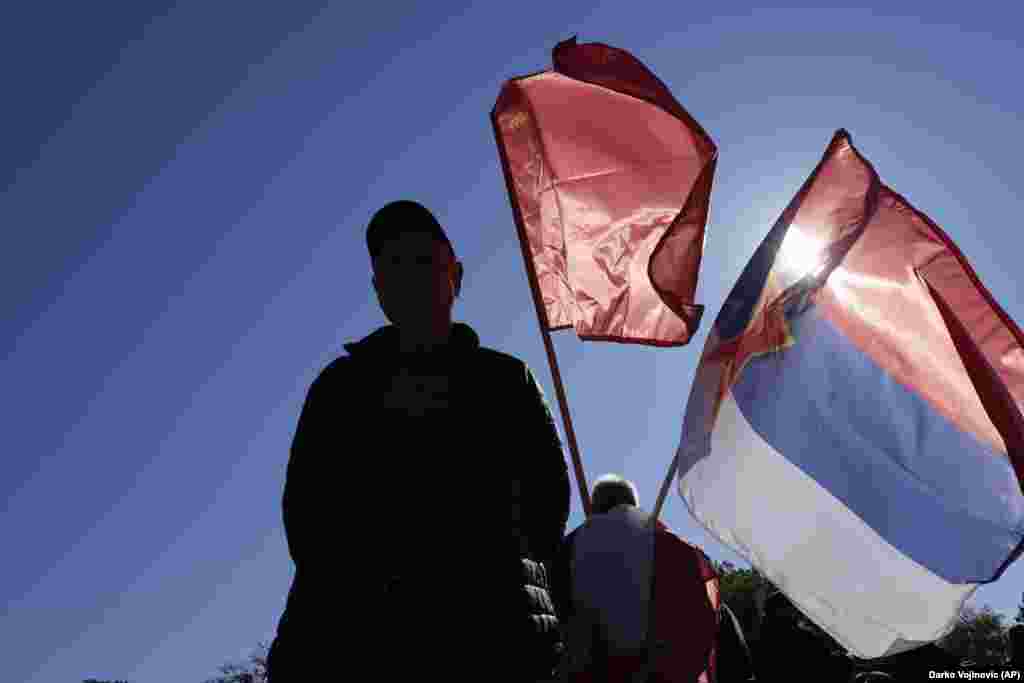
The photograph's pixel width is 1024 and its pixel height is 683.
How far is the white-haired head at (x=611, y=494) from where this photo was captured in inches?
192

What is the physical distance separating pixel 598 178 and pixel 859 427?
197 centimetres

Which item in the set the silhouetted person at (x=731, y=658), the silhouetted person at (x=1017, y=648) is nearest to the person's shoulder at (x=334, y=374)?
the silhouetted person at (x=731, y=658)

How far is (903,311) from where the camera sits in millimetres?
4227

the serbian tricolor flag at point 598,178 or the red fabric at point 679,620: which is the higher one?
the serbian tricolor flag at point 598,178

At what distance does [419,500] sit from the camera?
235 centimetres

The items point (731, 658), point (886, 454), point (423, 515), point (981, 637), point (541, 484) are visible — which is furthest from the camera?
point (981, 637)

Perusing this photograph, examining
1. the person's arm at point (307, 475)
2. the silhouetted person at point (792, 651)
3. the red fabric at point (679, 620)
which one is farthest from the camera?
the silhouetted person at point (792, 651)

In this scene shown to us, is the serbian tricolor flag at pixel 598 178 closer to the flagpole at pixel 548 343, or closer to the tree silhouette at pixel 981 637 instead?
the flagpole at pixel 548 343

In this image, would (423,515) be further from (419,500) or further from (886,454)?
(886,454)

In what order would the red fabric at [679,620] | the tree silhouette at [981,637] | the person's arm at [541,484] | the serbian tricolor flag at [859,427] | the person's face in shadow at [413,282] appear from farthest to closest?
1. the tree silhouette at [981,637]
2. the red fabric at [679,620]
3. the serbian tricolor flag at [859,427]
4. the person's face in shadow at [413,282]
5. the person's arm at [541,484]

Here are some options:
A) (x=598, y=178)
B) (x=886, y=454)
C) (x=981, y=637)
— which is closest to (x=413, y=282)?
(x=886, y=454)

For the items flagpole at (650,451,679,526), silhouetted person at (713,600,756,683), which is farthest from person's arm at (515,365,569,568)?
silhouetted person at (713,600,756,683)

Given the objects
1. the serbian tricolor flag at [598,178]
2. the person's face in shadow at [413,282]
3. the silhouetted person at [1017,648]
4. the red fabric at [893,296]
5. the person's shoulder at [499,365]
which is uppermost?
the serbian tricolor flag at [598,178]

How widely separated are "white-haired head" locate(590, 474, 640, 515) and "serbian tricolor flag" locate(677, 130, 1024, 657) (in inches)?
38.5
